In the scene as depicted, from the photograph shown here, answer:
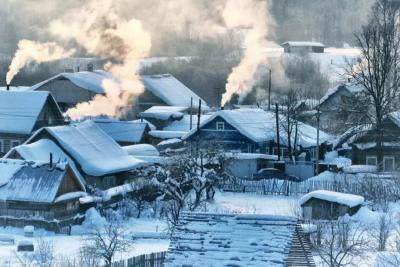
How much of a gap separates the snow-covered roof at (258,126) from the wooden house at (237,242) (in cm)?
3014

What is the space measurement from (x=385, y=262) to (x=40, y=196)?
15.1m

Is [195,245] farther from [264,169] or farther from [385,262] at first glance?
[264,169]

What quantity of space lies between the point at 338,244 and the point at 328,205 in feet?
32.5

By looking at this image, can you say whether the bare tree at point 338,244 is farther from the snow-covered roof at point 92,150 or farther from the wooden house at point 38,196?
the snow-covered roof at point 92,150

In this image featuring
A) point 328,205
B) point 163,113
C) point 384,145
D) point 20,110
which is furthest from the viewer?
point 163,113

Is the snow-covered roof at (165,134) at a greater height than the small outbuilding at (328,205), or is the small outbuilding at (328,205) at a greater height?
the snow-covered roof at (165,134)

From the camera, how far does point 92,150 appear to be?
37.8 metres

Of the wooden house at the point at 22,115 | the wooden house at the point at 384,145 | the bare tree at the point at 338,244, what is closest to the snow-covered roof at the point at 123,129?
the wooden house at the point at 22,115

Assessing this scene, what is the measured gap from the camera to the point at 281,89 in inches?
2945

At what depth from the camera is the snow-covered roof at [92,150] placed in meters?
36.6

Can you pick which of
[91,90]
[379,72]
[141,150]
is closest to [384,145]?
[379,72]

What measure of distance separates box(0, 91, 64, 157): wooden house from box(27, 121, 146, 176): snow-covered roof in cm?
624

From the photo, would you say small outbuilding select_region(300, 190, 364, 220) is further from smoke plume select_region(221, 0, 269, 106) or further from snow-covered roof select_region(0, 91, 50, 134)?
smoke plume select_region(221, 0, 269, 106)

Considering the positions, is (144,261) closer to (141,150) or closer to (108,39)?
(141,150)
